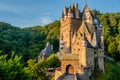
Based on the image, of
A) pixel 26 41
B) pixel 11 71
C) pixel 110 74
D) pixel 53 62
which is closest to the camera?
pixel 11 71

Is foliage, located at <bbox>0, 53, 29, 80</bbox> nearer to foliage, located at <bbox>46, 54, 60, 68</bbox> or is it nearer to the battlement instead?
foliage, located at <bbox>46, 54, 60, 68</bbox>

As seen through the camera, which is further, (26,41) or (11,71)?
(26,41)

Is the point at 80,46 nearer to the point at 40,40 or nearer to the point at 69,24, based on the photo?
the point at 69,24

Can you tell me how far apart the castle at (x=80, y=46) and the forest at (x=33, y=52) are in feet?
12.7

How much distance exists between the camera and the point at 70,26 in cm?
7344

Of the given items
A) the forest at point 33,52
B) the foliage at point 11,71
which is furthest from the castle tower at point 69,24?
the foliage at point 11,71

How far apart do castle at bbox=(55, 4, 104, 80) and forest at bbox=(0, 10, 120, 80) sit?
3.88m

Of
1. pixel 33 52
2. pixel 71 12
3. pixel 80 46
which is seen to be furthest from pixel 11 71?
pixel 33 52

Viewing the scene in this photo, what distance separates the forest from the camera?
31517mm

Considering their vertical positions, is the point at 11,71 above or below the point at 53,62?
above

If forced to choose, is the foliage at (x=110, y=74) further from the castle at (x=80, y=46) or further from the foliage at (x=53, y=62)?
the foliage at (x=53, y=62)

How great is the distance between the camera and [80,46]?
62.7 metres

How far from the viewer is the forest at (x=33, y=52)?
31.5 metres

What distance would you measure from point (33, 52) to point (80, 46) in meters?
44.1
